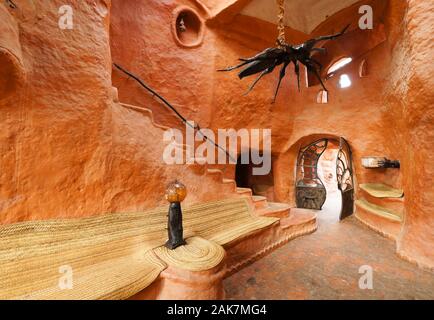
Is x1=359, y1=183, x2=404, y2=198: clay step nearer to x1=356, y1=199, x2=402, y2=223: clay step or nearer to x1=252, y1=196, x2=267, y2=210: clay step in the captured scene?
x1=356, y1=199, x2=402, y2=223: clay step

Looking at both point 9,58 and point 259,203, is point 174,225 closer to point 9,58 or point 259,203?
point 9,58

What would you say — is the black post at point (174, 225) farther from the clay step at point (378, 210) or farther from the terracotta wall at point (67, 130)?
the clay step at point (378, 210)

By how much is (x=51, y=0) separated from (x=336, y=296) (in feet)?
19.3

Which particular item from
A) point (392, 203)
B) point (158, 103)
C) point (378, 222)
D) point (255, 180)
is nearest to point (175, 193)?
point (158, 103)

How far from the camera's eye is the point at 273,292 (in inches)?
129

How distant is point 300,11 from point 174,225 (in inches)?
308

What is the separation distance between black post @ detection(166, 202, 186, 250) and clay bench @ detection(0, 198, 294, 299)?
111mm

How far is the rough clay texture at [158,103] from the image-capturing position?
2.40 m

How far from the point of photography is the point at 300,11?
6711 millimetres

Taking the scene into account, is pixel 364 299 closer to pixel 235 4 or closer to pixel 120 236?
pixel 120 236

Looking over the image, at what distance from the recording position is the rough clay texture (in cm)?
240

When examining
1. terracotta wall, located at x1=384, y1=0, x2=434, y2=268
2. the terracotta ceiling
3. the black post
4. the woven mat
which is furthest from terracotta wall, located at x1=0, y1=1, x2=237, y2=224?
terracotta wall, located at x1=384, y1=0, x2=434, y2=268

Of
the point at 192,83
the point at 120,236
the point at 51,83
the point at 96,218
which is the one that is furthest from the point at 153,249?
the point at 192,83
